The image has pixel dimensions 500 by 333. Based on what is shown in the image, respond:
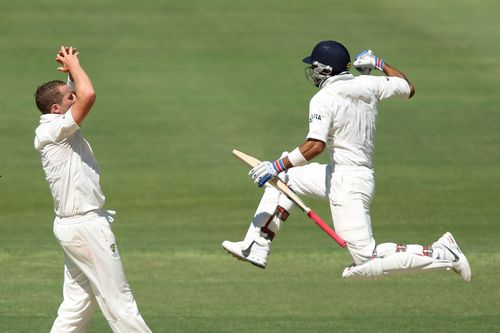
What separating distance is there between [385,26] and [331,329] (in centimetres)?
1642

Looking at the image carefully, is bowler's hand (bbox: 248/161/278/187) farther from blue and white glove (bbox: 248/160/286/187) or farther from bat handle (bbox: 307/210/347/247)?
bat handle (bbox: 307/210/347/247)

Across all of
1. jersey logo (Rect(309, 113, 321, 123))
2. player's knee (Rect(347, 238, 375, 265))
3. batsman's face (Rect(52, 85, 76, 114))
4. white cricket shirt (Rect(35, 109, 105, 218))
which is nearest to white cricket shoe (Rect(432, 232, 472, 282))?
player's knee (Rect(347, 238, 375, 265))

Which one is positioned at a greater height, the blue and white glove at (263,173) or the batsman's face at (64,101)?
the batsman's face at (64,101)

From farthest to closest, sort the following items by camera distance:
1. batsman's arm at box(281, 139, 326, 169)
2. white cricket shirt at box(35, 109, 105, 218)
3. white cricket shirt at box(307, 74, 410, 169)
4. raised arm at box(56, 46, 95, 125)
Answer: white cricket shirt at box(307, 74, 410, 169) < batsman's arm at box(281, 139, 326, 169) < white cricket shirt at box(35, 109, 105, 218) < raised arm at box(56, 46, 95, 125)

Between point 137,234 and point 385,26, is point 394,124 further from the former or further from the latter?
point 137,234

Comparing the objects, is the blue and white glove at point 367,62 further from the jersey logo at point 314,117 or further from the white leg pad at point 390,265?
the white leg pad at point 390,265

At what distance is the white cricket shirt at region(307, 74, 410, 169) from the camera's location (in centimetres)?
1060

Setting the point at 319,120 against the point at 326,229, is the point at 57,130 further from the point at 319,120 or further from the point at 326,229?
the point at 326,229

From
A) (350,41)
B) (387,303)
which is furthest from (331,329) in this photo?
(350,41)

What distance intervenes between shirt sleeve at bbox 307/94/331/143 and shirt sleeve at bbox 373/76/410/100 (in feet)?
2.04

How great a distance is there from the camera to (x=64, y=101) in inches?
380

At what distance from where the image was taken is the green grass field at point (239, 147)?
44.7ft

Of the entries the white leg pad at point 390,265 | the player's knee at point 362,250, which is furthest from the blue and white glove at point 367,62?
the white leg pad at point 390,265

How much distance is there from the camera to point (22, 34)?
88.9 ft
